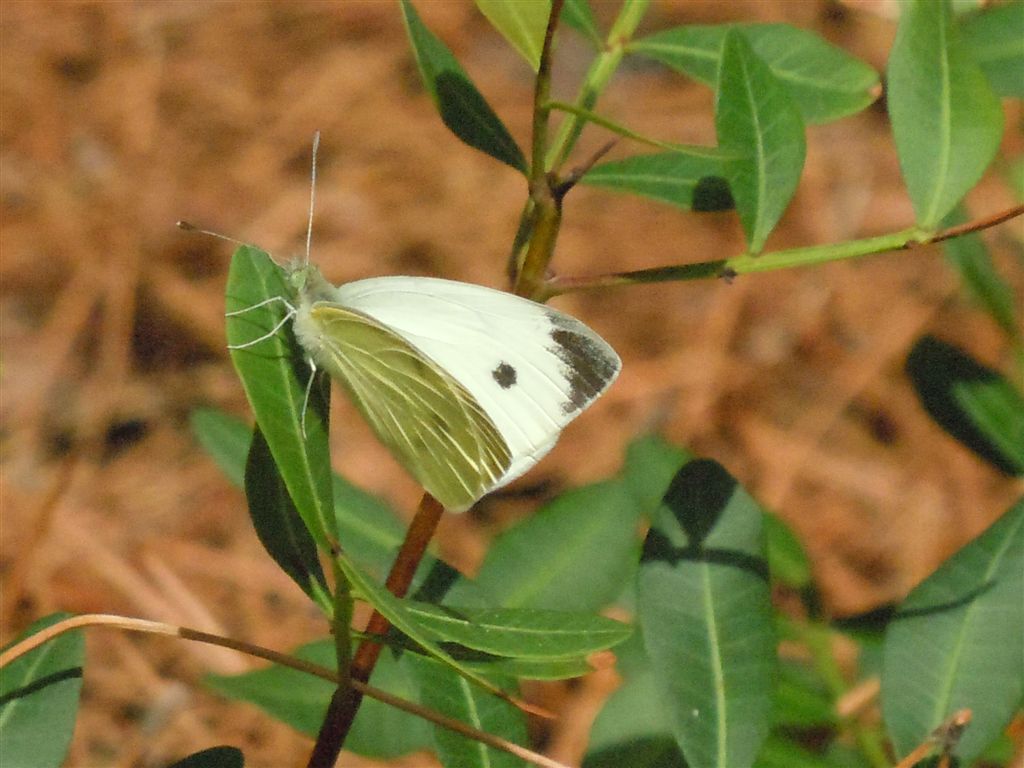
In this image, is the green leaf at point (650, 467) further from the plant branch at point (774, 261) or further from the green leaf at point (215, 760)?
the green leaf at point (215, 760)

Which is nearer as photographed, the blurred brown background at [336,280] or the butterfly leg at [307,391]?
the butterfly leg at [307,391]

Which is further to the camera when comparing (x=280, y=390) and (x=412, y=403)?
(x=412, y=403)

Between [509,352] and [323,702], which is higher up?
[509,352]

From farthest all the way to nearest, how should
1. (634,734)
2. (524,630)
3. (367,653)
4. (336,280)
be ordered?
(336,280) < (634,734) < (367,653) < (524,630)

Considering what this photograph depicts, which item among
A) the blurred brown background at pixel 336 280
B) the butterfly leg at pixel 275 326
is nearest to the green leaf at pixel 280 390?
the butterfly leg at pixel 275 326

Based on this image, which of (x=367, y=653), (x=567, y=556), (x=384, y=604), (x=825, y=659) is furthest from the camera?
(x=825, y=659)

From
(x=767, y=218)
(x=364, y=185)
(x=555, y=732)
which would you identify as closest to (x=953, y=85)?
(x=767, y=218)

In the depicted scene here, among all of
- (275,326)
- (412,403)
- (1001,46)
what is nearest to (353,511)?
(412,403)

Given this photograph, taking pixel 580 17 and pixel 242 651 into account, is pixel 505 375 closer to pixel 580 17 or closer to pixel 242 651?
pixel 580 17
